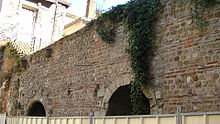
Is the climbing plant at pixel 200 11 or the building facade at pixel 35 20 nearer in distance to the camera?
the climbing plant at pixel 200 11

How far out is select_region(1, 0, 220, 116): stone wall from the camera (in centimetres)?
522

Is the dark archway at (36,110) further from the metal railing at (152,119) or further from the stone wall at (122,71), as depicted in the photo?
the metal railing at (152,119)

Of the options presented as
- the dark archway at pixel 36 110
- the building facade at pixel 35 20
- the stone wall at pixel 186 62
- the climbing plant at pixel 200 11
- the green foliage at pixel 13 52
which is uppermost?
the building facade at pixel 35 20

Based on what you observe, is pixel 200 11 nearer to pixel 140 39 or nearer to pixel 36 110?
pixel 140 39

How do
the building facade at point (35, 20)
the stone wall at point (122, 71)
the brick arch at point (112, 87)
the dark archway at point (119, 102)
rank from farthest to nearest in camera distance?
the building facade at point (35, 20), the dark archway at point (119, 102), the brick arch at point (112, 87), the stone wall at point (122, 71)

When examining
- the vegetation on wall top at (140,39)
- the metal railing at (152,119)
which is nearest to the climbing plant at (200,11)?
the vegetation on wall top at (140,39)

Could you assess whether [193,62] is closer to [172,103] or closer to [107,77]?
[172,103]

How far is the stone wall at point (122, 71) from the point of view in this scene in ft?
17.1

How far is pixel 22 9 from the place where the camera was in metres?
20.1

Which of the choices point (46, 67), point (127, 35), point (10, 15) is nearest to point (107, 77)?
point (127, 35)

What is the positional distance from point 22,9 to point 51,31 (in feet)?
7.94

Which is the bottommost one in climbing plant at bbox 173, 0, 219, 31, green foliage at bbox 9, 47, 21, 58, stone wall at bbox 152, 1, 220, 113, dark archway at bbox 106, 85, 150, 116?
dark archway at bbox 106, 85, 150, 116

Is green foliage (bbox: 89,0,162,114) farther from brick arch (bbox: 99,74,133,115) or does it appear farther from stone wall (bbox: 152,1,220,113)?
brick arch (bbox: 99,74,133,115)

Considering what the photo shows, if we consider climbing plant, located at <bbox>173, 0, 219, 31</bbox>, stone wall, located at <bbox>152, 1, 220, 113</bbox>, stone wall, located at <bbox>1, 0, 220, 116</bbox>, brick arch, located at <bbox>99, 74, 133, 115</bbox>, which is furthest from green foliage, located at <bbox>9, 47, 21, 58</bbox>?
climbing plant, located at <bbox>173, 0, 219, 31</bbox>
